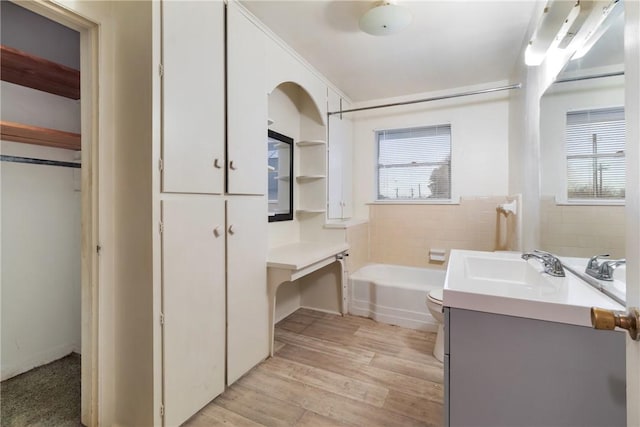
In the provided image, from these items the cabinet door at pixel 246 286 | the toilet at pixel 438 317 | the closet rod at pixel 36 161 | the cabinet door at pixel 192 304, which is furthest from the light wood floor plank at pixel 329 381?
the closet rod at pixel 36 161

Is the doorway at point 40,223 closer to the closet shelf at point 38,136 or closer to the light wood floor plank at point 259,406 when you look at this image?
the closet shelf at point 38,136

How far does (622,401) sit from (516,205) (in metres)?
1.98

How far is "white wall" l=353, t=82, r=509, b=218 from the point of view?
10.1 feet

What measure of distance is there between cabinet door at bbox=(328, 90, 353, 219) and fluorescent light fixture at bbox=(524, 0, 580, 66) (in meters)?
1.83

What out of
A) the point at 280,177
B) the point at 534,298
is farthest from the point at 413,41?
the point at 534,298

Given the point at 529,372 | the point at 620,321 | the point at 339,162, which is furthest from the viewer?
the point at 339,162

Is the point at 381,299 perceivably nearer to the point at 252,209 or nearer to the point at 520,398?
the point at 252,209

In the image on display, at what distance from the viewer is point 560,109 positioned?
1.43m

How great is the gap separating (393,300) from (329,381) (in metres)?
1.18

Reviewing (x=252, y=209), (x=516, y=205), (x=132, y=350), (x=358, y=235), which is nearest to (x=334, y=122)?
(x=358, y=235)

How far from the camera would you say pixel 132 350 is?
1.41 meters

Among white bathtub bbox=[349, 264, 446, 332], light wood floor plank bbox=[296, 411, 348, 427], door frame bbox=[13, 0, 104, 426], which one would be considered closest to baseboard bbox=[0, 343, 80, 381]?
door frame bbox=[13, 0, 104, 426]

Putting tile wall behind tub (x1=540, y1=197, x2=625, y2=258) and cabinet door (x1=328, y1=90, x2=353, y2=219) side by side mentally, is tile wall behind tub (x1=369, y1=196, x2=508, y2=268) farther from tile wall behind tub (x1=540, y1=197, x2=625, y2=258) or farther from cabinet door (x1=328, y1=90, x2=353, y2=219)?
tile wall behind tub (x1=540, y1=197, x2=625, y2=258)

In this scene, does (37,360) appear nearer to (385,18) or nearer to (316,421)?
(316,421)
